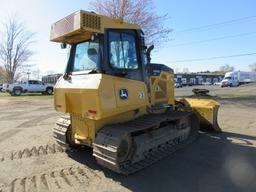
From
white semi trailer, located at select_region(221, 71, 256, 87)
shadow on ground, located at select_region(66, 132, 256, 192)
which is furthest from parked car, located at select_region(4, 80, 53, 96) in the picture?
white semi trailer, located at select_region(221, 71, 256, 87)

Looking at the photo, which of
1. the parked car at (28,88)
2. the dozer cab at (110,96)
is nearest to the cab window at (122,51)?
the dozer cab at (110,96)

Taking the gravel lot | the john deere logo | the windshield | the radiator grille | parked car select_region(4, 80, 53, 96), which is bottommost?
the gravel lot

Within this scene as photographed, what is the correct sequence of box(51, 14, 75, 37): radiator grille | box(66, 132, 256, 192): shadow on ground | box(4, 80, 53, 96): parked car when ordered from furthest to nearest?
box(4, 80, 53, 96): parked car, box(51, 14, 75, 37): radiator grille, box(66, 132, 256, 192): shadow on ground

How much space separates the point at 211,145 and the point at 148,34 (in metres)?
19.0

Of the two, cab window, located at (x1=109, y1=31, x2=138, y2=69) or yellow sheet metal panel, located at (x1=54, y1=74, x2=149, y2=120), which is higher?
cab window, located at (x1=109, y1=31, x2=138, y2=69)

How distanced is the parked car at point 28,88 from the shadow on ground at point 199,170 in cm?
3082

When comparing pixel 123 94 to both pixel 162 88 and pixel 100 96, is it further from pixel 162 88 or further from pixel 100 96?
pixel 162 88

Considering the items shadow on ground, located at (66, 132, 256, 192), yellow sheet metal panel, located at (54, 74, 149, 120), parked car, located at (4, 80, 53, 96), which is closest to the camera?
shadow on ground, located at (66, 132, 256, 192)

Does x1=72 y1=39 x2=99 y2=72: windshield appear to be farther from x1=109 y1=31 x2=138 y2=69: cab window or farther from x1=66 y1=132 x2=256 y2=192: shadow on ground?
x1=66 y1=132 x2=256 y2=192: shadow on ground

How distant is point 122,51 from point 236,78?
57.1 meters

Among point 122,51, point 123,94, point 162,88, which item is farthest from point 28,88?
point 123,94

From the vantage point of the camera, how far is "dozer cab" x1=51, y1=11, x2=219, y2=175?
5445 millimetres

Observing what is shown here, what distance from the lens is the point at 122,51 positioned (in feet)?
20.0

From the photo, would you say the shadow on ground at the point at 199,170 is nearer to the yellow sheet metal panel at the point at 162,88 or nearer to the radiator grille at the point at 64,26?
the yellow sheet metal panel at the point at 162,88
